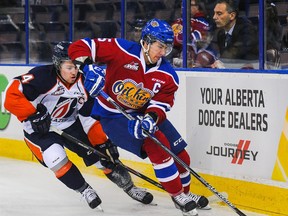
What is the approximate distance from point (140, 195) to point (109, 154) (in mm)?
306

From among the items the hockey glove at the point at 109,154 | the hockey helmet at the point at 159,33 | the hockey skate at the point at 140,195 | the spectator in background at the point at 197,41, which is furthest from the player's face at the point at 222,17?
the hockey skate at the point at 140,195

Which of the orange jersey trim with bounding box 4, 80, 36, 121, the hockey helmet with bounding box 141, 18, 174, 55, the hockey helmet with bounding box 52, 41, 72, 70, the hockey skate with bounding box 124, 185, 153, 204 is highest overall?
the hockey helmet with bounding box 141, 18, 174, 55

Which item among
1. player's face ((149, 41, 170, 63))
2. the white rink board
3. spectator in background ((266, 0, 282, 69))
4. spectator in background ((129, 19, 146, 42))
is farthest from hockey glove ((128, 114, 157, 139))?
spectator in background ((129, 19, 146, 42))

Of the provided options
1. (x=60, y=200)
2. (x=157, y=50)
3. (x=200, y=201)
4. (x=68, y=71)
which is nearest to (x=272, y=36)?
(x=157, y=50)

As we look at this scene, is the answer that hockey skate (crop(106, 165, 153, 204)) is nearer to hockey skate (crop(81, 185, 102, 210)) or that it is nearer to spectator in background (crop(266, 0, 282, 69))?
hockey skate (crop(81, 185, 102, 210))

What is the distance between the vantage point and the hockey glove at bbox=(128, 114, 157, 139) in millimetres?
4203

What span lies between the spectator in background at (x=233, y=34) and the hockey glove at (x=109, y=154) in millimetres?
874

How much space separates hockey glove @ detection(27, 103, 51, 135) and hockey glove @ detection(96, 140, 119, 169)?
41cm

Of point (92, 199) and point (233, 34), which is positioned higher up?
point (233, 34)

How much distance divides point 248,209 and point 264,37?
0.99 m

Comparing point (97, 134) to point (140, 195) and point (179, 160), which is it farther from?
point (179, 160)

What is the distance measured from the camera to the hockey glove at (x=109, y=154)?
15.8ft

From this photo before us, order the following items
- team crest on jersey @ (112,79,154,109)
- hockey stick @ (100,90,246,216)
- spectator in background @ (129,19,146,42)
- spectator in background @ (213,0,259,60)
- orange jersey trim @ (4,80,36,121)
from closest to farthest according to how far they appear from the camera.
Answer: hockey stick @ (100,90,246,216), team crest on jersey @ (112,79,154,109), orange jersey trim @ (4,80,36,121), spectator in background @ (213,0,259,60), spectator in background @ (129,19,146,42)

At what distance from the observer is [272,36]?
461 centimetres
